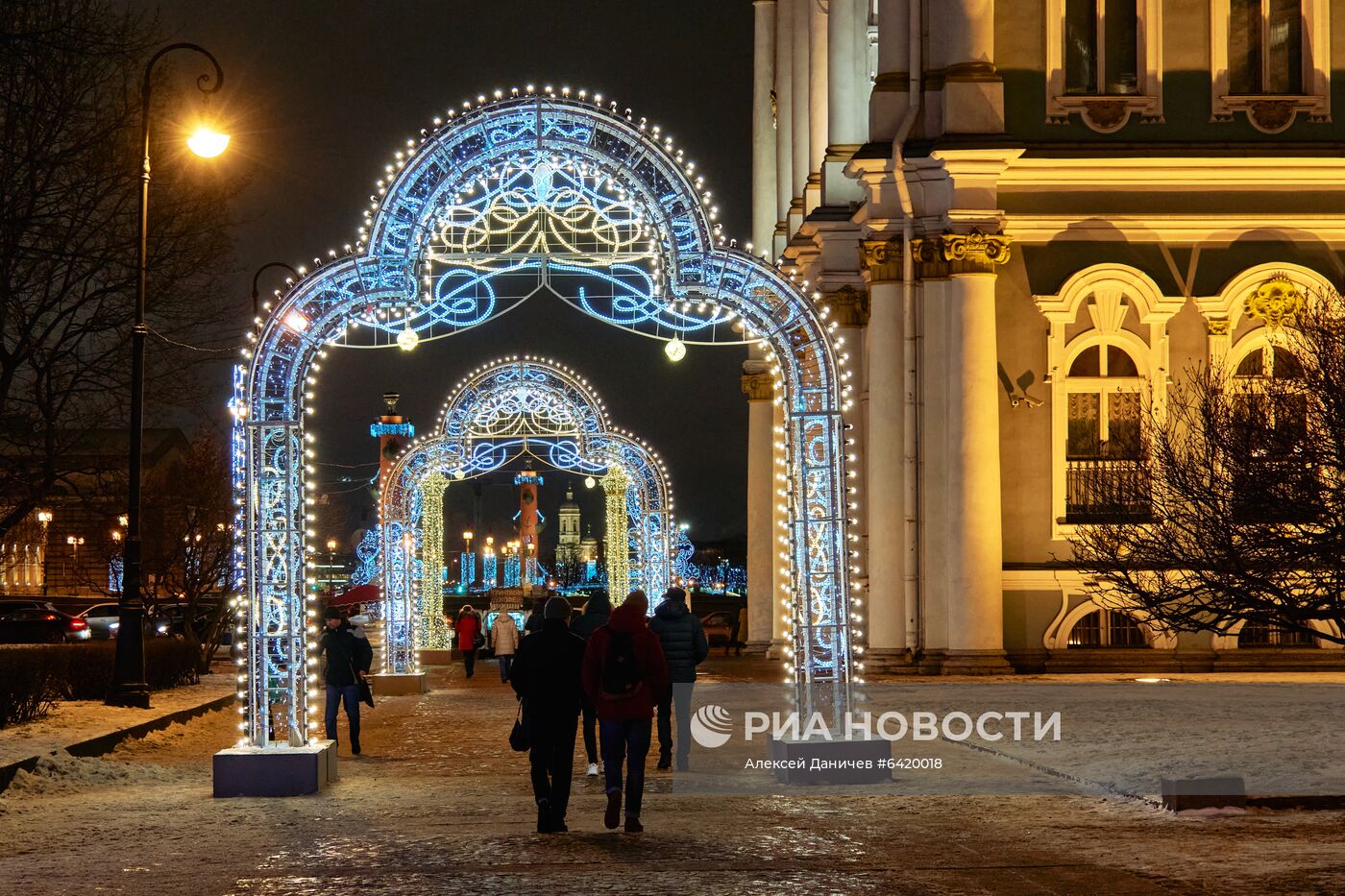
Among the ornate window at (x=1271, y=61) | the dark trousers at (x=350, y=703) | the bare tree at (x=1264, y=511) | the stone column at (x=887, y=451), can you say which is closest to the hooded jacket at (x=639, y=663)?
the bare tree at (x=1264, y=511)

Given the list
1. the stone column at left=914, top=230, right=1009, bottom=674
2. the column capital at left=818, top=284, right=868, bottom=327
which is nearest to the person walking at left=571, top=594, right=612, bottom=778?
the stone column at left=914, top=230, right=1009, bottom=674

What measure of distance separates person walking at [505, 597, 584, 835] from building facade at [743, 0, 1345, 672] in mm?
20008

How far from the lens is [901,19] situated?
35031mm

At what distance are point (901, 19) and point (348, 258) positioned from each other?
1938cm

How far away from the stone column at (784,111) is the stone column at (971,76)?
555 inches

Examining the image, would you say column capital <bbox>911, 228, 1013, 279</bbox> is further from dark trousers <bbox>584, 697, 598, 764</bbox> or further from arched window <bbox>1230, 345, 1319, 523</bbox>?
dark trousers <bbox>584, 697, 598, 764</bbox>

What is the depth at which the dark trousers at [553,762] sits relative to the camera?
46.7 feet

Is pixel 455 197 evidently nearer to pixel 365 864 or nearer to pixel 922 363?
pixel 365 864

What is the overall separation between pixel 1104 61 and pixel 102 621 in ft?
130

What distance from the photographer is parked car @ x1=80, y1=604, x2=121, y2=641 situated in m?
60.4

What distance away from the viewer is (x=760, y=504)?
50188 millimetres

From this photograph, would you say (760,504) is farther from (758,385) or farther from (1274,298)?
(1274,298)

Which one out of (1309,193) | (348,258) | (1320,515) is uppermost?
(1309,193)

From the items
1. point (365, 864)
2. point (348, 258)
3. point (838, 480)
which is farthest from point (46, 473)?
point (365, 864)
